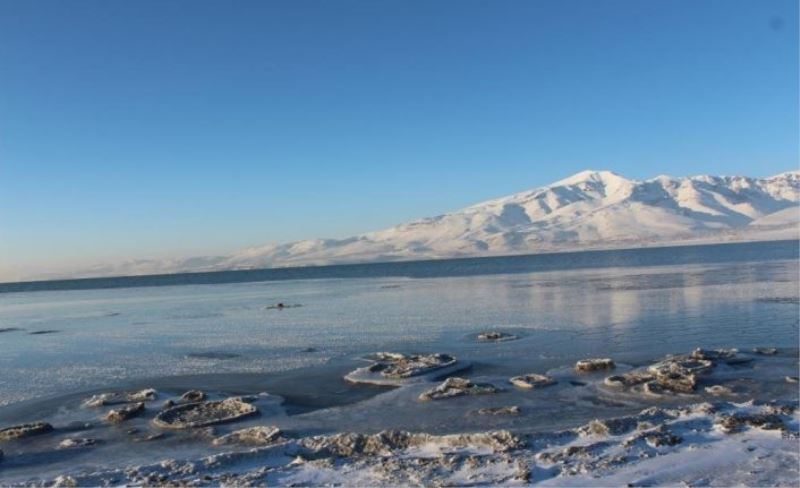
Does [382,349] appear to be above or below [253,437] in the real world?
above

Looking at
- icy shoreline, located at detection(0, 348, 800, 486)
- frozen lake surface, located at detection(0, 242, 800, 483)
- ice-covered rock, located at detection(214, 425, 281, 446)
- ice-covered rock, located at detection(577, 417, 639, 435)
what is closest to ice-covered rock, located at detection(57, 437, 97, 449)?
icy shoreline, located at detection(0, 348, 800, 486)

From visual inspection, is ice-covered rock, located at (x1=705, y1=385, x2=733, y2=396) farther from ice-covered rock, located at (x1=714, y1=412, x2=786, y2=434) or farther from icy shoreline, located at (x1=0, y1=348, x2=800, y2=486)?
ice-covered rock, located at (x1=714, y1=412, x2=786, y2=434)

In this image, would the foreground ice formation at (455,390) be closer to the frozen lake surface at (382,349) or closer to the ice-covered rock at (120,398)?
the frozen lake surface at (382,349)

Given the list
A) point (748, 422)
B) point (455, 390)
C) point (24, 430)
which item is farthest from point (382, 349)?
point (748, 422)

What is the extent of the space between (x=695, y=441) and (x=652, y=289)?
37685 millimetres

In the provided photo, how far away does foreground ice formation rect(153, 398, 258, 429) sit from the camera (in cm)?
1584

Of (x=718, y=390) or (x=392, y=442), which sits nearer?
(x=392, y=442)

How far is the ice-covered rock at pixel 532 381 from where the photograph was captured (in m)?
17.9

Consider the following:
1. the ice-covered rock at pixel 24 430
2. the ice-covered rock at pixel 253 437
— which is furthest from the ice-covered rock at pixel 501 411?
the ice-covered rock at pixel 24 430

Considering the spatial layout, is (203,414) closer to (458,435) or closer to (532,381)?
(458,435)

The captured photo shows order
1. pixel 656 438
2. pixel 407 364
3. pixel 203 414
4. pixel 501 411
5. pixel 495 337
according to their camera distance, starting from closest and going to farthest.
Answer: pixel 656 438 → pixel 501 411 → pixel 203 414 → pixel 407 364 → pixel 495 337

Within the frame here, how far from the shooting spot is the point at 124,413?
1694 centimetres

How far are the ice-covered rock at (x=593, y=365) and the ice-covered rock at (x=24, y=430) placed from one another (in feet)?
47.0

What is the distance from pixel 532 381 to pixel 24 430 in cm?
1279
